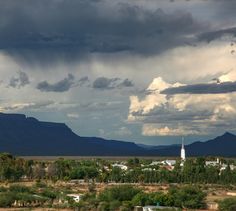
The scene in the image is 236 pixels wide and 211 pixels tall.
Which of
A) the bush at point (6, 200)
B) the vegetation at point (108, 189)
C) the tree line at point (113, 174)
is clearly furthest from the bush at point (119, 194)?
the tree line at point (113, 174)

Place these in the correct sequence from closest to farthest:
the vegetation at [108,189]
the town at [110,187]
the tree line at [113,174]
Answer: the vegetation at [108,189]
the town at [110,187]
the tree line at [113,174]

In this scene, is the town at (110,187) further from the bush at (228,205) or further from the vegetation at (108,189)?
the bush at (228,205)

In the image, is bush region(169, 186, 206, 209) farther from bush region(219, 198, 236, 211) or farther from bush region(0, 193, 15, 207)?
bush region(0, 193, 15, 207)

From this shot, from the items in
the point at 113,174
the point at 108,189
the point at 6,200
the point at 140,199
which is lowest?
the point at 6,200

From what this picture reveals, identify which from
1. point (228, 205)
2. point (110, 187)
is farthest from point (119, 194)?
point (228, 205)

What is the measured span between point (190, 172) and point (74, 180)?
2891 centimetres

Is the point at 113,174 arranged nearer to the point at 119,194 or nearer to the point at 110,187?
the point at 110,187

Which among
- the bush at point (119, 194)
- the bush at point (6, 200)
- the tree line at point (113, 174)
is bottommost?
the bush at point (6, 200)

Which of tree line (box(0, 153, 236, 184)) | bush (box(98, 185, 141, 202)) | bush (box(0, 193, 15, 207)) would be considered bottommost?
bush (box(0, 193, 15, 207))

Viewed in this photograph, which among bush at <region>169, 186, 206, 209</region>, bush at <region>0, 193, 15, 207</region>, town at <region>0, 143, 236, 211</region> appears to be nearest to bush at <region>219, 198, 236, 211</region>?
town at <region>0, 143, 236, 211</region>

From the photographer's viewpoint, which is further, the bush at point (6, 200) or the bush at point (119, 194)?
A: the bush at point (119, 194)

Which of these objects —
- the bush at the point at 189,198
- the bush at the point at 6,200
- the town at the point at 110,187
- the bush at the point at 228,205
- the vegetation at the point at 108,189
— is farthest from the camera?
the bush at the point at 189,198

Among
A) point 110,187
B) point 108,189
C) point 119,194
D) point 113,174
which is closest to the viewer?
point 119,194

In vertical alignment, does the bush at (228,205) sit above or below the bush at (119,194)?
below
